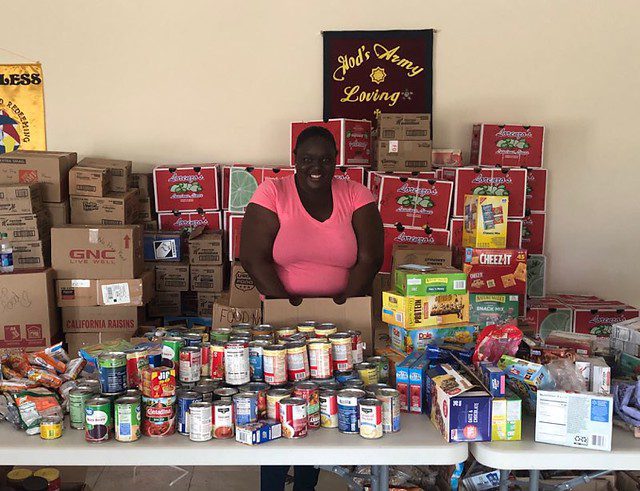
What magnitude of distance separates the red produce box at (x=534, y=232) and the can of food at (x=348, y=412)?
132 inches

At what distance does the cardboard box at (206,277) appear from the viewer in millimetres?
4914

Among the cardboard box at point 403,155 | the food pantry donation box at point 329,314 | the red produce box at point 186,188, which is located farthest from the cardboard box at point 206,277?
the food pantry donation box at point 329,314

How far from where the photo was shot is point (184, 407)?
200 cm

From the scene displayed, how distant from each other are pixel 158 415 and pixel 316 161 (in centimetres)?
134

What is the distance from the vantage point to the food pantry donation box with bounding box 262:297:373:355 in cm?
255

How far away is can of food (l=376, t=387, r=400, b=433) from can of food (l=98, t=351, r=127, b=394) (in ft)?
2.40

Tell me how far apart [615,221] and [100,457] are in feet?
14.7

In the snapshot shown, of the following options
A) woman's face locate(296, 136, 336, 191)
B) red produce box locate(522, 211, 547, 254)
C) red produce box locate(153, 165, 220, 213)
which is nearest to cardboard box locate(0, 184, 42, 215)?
red produce box locate(153, 165, 220, 213)

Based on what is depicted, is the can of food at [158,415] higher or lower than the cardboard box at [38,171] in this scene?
lower

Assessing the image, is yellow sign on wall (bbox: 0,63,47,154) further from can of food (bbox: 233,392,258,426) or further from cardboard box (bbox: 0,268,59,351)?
can of food (bbox: 233,392,258,426)

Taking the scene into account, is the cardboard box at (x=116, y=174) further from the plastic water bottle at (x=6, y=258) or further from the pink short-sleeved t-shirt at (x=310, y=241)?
the pink short-sleeved t-shirt at (x=310, y=241)

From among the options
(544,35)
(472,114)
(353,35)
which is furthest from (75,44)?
(544,35)

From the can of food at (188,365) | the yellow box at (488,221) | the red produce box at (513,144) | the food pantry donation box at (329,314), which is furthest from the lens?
the red produce box at (513,144)

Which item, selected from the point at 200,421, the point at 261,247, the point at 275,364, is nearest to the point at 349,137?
the point at 261,247
